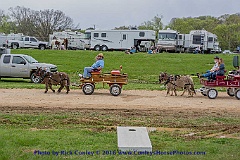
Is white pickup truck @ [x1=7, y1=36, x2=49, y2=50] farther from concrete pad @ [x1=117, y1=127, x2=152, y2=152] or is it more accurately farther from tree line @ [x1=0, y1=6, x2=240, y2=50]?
concrete pad @ [x1=117, y1=127, x2=152, y2=152]

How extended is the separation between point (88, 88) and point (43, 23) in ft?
208

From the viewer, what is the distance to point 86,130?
9.41m

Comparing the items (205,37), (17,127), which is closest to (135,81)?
(17,127)

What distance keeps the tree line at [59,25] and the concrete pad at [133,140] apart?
219 feet

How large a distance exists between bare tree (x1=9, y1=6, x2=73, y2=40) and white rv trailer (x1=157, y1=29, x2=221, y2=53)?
3336 centimetres

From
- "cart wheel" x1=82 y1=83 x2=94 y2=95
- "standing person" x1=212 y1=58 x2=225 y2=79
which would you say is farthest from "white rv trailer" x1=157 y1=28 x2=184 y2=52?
"cart wheel" x1=82 y1=83 x2=94 y2=95

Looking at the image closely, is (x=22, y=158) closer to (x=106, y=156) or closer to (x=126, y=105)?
(x=106, y=156)

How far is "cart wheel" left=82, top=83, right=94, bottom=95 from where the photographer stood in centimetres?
1712

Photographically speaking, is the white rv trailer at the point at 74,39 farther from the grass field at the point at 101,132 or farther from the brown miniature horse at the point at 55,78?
the grass field at the point at 101,132

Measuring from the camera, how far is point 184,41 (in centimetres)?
5003

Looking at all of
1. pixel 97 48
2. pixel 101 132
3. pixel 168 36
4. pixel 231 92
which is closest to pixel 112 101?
pixel 231 92

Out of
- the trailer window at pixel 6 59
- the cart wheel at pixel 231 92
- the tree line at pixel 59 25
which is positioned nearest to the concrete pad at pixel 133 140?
the cart wheel at pixel 231 92

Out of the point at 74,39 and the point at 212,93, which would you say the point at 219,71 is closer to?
the point at 212,93

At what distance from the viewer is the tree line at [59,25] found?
→ 7869cm
